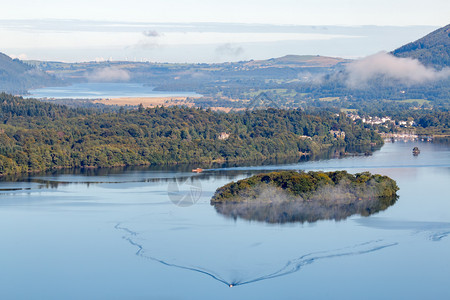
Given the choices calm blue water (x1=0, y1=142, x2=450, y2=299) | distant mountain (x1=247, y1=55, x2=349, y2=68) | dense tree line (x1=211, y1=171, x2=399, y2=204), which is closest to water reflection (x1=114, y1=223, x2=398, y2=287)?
calm blue water (x1=0, y1=142, x2=450, y2=299)

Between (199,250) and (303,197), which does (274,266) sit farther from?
(303,197)

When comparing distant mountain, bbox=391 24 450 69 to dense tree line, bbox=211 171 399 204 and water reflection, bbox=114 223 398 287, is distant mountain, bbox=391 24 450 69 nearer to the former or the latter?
dense tree line, bbox=211 171 399 204

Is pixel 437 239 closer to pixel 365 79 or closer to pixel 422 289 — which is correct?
pixel 422 289

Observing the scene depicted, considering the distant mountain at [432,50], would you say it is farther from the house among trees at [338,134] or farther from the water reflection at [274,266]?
the water reflection at [274,266]

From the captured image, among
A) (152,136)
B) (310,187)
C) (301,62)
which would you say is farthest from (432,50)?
(310,187)

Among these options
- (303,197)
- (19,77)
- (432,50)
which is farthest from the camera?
(19,77)
